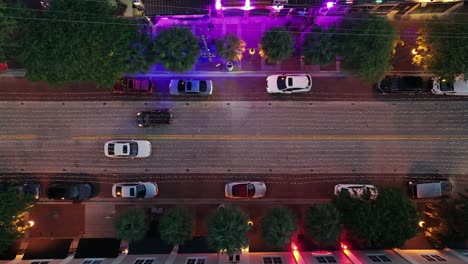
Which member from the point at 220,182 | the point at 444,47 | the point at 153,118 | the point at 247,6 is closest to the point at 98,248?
the point at 220,182

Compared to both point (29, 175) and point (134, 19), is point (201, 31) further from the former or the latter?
point (29, 175)

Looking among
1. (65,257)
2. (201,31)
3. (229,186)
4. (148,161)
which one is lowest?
(65,257)

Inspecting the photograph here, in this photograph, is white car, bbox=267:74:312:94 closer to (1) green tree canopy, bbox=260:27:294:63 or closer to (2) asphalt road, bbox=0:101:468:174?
(2) asphalt road, bbox=0:101:468:174

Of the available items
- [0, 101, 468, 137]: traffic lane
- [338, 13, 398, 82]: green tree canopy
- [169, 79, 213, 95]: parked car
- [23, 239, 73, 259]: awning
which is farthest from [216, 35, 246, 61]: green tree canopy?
[23, 239, 73, 259]: awning

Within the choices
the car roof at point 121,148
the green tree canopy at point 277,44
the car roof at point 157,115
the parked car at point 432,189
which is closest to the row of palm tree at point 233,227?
the car roof at point 121,148

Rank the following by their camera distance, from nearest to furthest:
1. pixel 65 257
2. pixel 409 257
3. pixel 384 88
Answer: pixel 409 257
pixel 65 257
pixel 384 88

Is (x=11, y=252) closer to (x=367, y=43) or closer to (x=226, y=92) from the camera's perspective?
(x=226, y=92)

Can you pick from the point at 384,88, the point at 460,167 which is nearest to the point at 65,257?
the point at 384,88
